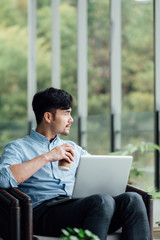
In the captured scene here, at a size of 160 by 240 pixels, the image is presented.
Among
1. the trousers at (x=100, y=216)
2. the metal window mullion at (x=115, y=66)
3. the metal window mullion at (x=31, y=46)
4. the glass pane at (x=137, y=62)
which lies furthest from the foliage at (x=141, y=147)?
the metal window mullion at (x=31, y=46)

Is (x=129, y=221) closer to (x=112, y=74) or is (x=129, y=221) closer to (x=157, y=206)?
(x=157, y=206)

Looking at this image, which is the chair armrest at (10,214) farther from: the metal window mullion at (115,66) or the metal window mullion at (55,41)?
the metal window mullion at (55,41)

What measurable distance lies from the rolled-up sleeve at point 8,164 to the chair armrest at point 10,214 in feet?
0.20

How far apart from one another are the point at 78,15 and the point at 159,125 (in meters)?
1.94

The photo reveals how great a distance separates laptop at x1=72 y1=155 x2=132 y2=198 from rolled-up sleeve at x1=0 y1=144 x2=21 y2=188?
1.13ft

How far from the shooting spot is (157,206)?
3961mm

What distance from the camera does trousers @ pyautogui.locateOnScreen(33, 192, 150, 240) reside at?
98.3 inches

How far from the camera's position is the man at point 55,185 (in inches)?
101

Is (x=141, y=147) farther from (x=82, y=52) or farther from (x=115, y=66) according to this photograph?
(x=82, y=52)

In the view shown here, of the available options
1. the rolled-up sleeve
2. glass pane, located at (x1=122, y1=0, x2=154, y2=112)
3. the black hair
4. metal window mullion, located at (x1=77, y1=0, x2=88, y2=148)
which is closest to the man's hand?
the rolled-up sleeve

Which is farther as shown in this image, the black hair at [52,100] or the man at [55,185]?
the black hair at [52,100]

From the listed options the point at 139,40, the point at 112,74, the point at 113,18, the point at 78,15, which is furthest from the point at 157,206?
the point at 139,40

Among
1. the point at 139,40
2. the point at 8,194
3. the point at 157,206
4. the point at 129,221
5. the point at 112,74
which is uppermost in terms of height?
the point at 139,40

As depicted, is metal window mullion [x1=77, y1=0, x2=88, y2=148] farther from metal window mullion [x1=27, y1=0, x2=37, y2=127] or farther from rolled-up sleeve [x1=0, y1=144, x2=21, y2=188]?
rolled-up sleeve [x1=0, y1=144, x2=21, y2=188]
